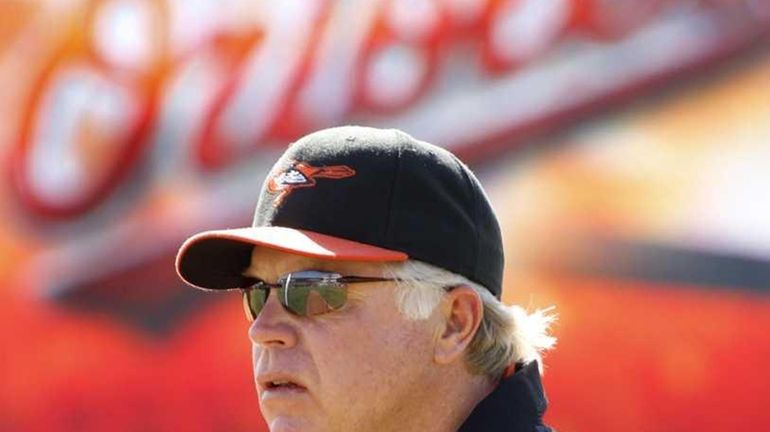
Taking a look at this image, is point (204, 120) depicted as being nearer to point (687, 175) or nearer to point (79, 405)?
point (79, 405)

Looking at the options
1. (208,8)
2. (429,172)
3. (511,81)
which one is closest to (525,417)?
(429,172)

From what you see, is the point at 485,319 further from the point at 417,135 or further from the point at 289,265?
the point at 417,135

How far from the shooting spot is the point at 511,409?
215cm

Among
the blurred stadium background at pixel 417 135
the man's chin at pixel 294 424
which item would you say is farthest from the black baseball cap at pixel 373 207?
the blurred stadium background at pixel 417 135

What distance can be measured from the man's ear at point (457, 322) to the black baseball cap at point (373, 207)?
3cm

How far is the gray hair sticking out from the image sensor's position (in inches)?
83.9

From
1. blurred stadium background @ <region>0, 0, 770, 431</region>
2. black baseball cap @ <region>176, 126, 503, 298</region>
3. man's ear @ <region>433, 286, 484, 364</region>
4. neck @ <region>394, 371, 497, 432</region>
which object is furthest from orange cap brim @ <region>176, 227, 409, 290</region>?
blurred stadium background @ <region>0, 0, 770, 431</region>

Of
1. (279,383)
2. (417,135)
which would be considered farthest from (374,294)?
(417,135)

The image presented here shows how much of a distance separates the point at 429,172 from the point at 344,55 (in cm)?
293

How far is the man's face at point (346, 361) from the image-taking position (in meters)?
2.09

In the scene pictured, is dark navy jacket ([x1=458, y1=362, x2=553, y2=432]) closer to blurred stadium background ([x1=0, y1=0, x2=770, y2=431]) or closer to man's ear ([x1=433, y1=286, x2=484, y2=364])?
man's ear ([x1=433, y1=286, x2=484, y2=364])

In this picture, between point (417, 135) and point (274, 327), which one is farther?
point (417, 135)

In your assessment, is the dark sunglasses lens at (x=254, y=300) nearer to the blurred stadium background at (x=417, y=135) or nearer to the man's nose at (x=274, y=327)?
the man's nose at (x=274, y=327)

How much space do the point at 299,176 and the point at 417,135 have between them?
2.80 m
